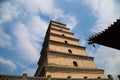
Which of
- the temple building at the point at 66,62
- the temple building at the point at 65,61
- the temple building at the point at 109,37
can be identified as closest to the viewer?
the temple building at the point at 109,37

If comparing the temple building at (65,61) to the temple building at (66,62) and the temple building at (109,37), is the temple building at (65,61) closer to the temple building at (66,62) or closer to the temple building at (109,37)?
the temple building at (66,62)

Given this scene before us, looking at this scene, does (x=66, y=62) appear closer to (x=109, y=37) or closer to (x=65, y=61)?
(x=65, y=61)

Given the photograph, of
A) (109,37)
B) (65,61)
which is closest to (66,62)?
(65,61)

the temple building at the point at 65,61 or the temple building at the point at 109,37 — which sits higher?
the temple building at the point at 65,61

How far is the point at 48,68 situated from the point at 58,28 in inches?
559

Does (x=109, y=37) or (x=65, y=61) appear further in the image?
(x=65, y=61)

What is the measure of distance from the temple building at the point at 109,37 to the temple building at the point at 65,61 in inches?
502

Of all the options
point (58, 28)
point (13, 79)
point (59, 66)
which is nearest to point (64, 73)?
point (59, 66)

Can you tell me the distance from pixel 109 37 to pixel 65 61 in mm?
15766

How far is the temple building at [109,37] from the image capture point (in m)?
4.91

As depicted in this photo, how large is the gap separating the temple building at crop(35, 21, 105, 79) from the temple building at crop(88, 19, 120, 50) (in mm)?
12755

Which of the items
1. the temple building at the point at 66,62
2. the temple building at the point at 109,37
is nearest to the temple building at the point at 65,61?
the temple building at the point at 66,62

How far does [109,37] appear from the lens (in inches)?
212

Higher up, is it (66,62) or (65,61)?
(65,61)
